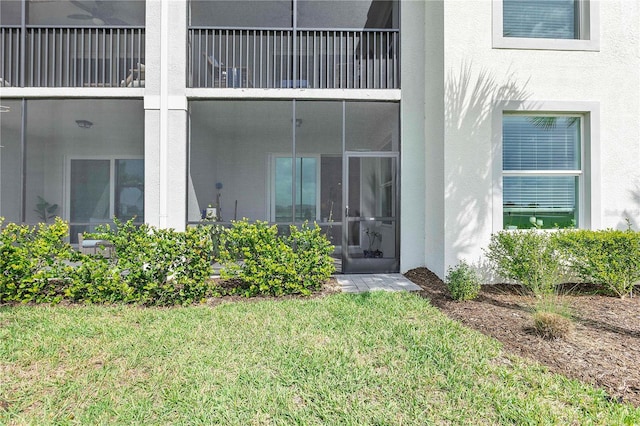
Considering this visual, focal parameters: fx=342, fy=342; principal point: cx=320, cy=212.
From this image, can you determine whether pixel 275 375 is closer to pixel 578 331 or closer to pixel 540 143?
pixel 578 331

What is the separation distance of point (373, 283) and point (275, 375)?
3606 millimetres

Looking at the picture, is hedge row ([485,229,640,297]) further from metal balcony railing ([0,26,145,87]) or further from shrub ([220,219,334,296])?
metal balcony railing ([0,26,145,87])

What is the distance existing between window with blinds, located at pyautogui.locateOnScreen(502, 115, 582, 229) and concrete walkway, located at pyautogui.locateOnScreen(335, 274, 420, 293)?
1.98 m

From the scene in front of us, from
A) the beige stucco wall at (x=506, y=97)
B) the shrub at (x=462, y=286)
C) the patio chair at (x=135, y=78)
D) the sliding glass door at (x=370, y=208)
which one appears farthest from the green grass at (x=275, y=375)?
the patio chair at (x=135, y=78)

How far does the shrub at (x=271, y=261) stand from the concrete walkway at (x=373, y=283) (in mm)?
739

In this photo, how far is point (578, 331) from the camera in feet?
12.3

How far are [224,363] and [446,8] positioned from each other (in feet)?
20.6

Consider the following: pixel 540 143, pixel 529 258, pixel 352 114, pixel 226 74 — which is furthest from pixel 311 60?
pixel 529 258

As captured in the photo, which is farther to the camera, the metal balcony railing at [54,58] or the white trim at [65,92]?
the metal balcony railing at [54,58]

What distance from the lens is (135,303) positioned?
15.8ft

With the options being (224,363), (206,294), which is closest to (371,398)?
(224,363)

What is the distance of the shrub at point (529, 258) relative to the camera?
4.91m

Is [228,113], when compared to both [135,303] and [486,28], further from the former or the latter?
[486,28]

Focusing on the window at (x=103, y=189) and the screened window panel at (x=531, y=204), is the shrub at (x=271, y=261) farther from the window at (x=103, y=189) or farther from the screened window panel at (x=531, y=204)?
the window at (x=103, y=189)
